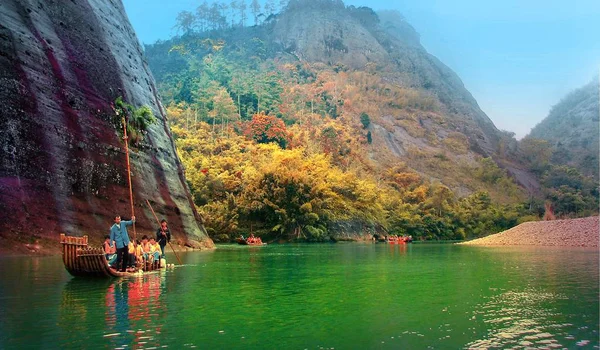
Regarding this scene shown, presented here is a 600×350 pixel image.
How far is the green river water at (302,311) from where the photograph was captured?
8.36 m

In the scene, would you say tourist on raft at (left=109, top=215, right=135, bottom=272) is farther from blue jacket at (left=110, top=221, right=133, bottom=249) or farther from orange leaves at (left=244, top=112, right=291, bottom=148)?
orange leaves at (left=244, top=112, right=291, bottom=148)

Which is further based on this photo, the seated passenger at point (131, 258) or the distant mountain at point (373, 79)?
the distant mountain at point (373, 79)

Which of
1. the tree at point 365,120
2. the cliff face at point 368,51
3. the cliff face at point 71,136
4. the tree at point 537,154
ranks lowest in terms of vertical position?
the cliff face at point 71,136

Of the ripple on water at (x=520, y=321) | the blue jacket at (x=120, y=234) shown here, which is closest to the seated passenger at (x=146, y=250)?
the blue jacket at (x=120, y=234)

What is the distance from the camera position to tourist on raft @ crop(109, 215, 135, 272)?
57.2ft

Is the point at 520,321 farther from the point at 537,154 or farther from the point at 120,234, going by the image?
the point at 537,154

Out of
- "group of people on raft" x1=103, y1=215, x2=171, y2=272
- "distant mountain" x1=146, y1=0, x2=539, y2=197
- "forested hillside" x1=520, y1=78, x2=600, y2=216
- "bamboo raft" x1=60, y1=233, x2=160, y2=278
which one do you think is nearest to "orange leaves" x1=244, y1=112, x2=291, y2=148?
"distant mountain" x1=146, y1=0, x2=539, y2=197

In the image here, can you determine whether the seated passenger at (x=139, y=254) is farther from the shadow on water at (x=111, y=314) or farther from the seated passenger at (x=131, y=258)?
the shadow on water at (x=111, y=314)

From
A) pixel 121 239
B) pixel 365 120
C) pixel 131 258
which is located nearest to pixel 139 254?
pixel 131 258

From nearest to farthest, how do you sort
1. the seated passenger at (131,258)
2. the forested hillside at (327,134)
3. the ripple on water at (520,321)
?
the ripple on water at (520,321), the seated passenger at (131,258), the forested hillside at (327,134)

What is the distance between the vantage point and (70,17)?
3466 cm

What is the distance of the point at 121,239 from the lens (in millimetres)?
17797

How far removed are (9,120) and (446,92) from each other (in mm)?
136951

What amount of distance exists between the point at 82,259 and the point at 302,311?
28.8 ft
